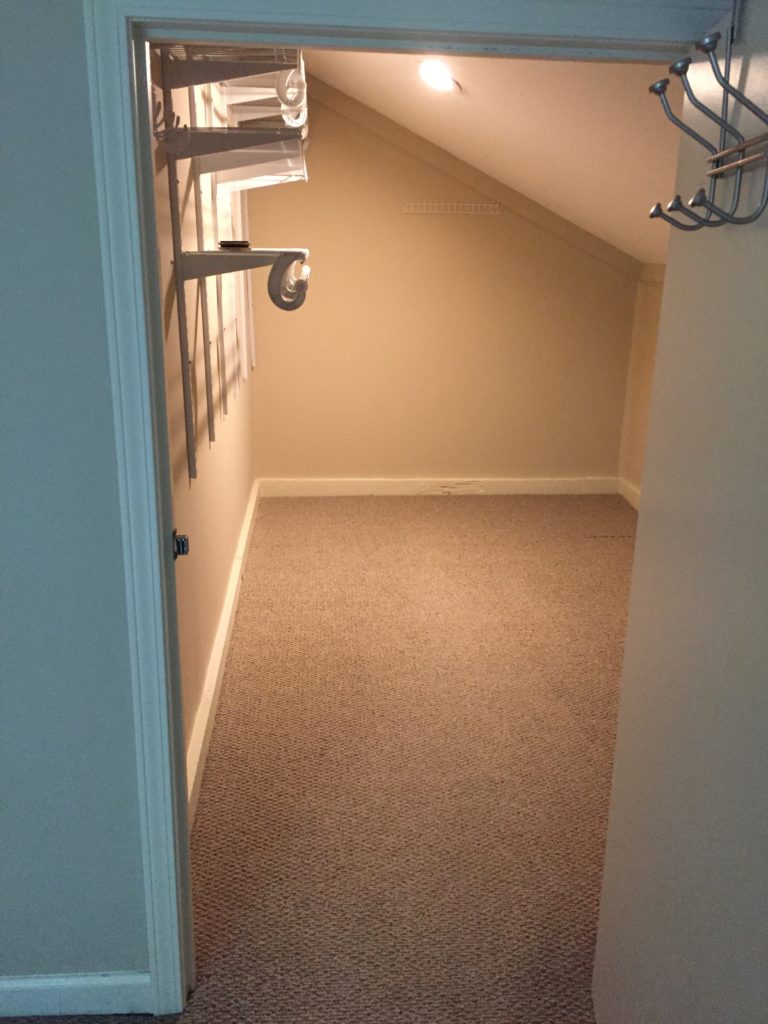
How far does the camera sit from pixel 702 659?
3.65 ft

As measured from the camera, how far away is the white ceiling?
2084mm

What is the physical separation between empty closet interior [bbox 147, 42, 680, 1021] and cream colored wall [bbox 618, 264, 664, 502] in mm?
16

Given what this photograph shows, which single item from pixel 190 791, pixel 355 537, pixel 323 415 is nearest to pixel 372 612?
pixel 355 537

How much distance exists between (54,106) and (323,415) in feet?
11.2

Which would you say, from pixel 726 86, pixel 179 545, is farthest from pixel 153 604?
pixel 726 86

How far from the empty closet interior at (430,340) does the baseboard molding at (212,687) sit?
0.03 meters

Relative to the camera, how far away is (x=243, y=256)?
1950mm

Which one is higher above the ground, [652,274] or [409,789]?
[652,274]

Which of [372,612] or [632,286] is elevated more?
[632,286]

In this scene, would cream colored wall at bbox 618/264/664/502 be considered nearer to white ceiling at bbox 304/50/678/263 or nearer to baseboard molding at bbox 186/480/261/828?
white ceiling at bbox 304/50/678/263

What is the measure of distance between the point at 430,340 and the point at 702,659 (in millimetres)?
3605

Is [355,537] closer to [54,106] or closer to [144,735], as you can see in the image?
[144,735]

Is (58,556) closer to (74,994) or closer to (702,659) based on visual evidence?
(74,994)

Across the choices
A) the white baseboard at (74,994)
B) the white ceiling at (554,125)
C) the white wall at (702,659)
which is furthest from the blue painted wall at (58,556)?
the white wall at (702,659)
